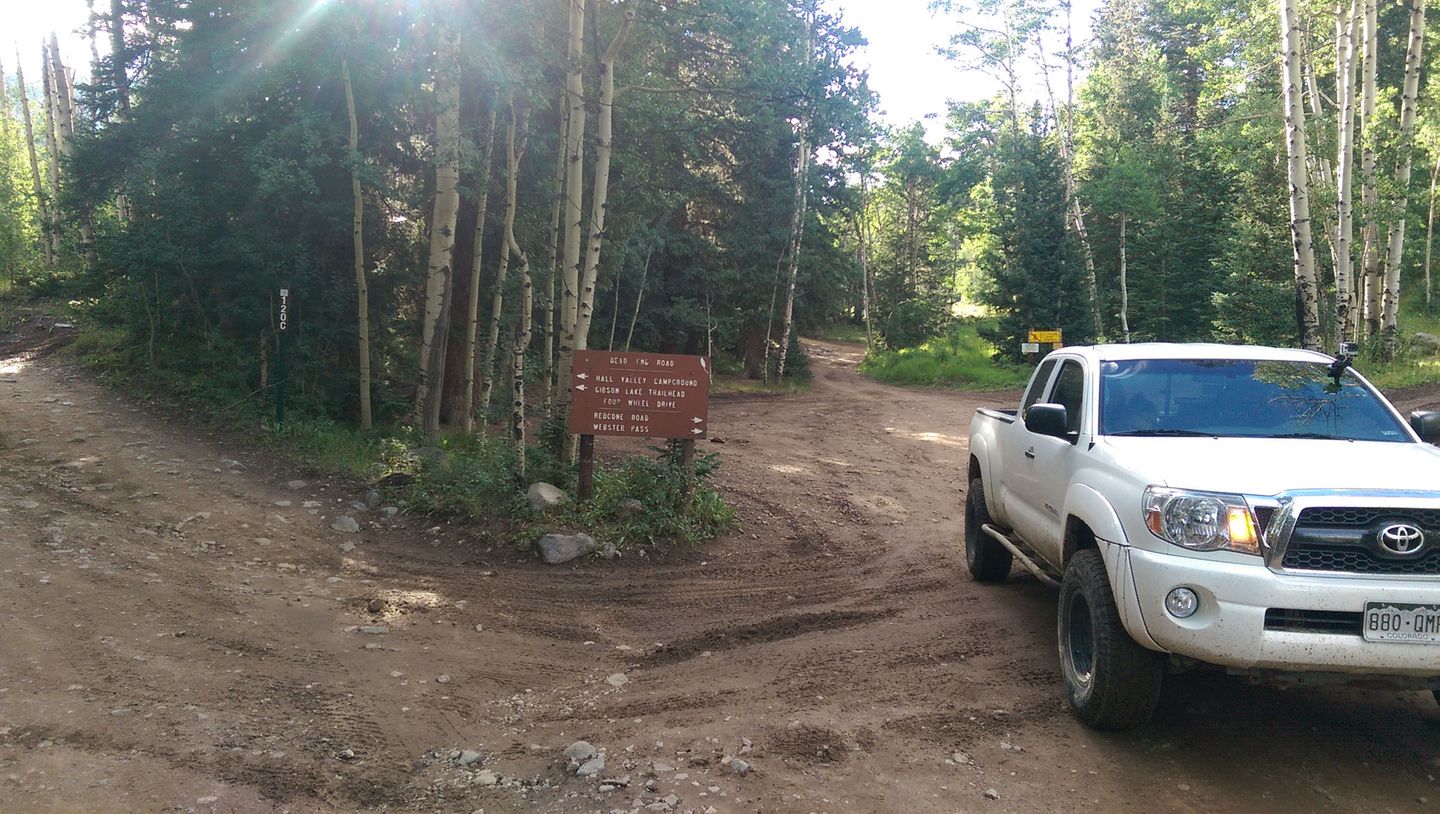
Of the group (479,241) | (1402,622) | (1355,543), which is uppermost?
(479,241)

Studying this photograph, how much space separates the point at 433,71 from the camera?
11.9 meters

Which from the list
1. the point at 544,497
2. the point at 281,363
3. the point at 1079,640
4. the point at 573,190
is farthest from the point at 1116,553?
the point at 281,363

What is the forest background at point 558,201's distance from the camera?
12.6 meters

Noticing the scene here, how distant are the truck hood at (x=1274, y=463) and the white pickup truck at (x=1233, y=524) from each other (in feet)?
0.04

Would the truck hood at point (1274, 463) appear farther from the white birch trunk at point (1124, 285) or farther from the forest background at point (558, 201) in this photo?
the white birch trunk at point (1124, 285)

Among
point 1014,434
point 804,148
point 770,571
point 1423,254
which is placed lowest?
point 770,571

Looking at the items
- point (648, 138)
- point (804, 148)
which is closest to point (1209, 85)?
point (804, 148)

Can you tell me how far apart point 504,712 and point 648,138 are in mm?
11078

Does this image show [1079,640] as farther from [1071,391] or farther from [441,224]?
[441,224]

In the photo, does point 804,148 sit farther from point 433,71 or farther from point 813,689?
point 813,689

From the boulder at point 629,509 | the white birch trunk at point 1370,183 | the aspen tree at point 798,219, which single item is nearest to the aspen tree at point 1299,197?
the white birch trunk at point 1370,183

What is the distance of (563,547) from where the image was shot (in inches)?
341

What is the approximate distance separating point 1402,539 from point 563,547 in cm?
659

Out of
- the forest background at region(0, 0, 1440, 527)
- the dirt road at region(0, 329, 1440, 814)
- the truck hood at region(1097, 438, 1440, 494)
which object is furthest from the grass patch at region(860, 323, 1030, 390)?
the truck hood at region(1097, 438, 1440, 494)
